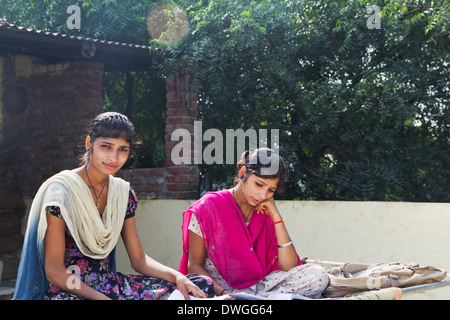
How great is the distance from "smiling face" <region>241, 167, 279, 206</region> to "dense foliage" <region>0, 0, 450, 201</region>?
3.27 m

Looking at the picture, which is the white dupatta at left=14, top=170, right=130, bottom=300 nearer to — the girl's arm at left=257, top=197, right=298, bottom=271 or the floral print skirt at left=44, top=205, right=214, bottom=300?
the floral print skirt at left=44, top=205, right=214, bottom=300

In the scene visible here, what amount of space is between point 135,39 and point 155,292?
18.7 feet

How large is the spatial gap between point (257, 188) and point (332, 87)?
3712mm

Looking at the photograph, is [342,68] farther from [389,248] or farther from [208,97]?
[389,248]

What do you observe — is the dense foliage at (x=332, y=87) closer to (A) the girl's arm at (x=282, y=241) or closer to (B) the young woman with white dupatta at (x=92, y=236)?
(A) the girl's arm at (x=282, y=241)

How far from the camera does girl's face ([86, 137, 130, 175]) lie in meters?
2.69

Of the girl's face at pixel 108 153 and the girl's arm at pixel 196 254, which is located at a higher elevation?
the girl's face at pixel 108 153

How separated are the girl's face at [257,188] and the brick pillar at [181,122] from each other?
311 cm

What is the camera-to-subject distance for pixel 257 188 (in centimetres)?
315

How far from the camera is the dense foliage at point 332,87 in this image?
20.9ft

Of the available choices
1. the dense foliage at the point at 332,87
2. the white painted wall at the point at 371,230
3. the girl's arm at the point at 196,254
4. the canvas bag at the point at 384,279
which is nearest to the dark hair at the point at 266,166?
the girl's arm at the point at 196,254

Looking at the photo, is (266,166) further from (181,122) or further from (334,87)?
(334,87)

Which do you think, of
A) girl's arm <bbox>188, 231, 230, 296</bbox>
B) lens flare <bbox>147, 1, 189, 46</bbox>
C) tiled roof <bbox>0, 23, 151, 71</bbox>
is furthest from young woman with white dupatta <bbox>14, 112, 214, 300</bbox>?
lens flare <bbox>147, 1, 189, 46</bbox>

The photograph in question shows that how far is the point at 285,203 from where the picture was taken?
5555 mm
